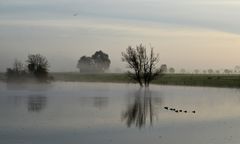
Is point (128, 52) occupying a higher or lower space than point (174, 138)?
higher

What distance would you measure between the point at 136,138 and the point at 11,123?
25.9 feet

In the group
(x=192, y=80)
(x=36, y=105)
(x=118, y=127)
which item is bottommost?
(x=118, y=127)

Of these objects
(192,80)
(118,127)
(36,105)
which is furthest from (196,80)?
(118,127)

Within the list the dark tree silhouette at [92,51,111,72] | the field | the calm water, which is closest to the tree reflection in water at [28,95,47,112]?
the calm water

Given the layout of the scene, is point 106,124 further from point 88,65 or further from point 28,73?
point 88,65

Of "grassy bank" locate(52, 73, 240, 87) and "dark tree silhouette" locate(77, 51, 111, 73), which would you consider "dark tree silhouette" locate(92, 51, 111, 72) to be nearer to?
"dark tree silhouette" locate(77, 51, 111, 73)

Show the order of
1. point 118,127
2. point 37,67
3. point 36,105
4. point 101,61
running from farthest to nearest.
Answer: point 101,61
point 37,67
point 36,105
point 118,127

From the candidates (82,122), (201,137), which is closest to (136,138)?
(201,137)

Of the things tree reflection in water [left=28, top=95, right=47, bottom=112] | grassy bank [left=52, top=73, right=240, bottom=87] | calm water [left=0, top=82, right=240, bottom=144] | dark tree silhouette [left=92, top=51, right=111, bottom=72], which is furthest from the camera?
dark tree silhouette [left=92, top=51, right=111, bottom=72]

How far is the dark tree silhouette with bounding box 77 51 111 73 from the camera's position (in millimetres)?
193625

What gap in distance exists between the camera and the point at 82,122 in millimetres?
26703

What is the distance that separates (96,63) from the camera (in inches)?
7712

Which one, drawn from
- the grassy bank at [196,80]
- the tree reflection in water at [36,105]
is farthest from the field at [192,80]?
the tree reflection in water at [36,105]

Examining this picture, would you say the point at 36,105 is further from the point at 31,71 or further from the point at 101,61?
the point at 101,61
